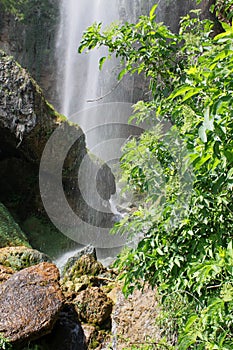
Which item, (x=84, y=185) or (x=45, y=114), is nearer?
(x=45, y=114)

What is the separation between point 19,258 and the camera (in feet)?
17.8

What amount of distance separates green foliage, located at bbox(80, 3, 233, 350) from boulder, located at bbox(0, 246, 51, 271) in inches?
120

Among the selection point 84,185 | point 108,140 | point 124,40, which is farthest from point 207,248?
point 108,140

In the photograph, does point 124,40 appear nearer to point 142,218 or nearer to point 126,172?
point 126,172

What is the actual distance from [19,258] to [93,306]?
167cm

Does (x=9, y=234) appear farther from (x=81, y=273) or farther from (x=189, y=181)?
(x=189, y=181)

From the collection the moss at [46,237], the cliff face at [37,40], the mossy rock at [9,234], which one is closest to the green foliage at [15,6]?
the cliff face at [37,40]

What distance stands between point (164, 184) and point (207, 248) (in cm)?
61

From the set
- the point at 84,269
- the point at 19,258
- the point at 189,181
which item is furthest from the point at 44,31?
the point at 189,181

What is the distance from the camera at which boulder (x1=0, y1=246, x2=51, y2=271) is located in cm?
528

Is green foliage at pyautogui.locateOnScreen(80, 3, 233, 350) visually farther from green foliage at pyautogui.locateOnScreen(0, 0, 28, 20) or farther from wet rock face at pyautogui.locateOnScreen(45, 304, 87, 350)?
green foliage at pyautogui.locateOnScreen(0, 0, 28, 20)

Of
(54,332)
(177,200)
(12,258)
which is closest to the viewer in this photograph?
(177,200)

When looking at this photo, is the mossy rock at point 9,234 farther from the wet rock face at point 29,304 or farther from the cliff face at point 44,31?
the cliff face at point 44,31

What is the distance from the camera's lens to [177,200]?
2.05 meters
